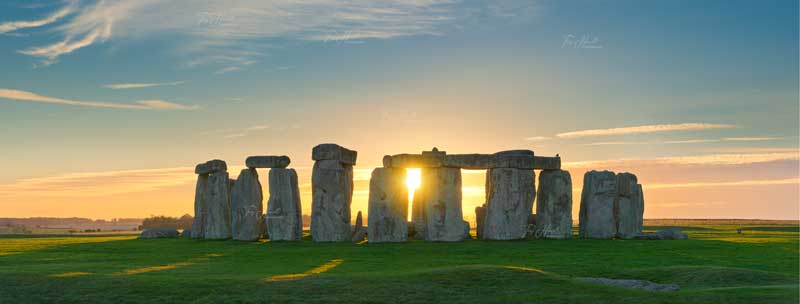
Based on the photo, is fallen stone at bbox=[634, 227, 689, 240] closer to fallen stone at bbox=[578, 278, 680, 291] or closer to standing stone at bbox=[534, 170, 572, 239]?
standing stone at bbox=[534, 170, 572, 239]

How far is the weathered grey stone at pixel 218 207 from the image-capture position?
123 feet

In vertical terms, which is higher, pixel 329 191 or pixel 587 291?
pixel 329 191

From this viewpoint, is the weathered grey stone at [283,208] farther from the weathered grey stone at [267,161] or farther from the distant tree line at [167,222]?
the distant tree line at [167,222]

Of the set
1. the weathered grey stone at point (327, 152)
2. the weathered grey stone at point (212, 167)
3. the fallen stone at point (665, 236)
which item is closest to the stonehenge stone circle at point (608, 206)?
the fallen stone at point (665, 236)

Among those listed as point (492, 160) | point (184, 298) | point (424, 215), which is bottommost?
point (184, 298)

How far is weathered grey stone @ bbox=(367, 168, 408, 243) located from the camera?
33.5 metres

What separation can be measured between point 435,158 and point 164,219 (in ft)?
123

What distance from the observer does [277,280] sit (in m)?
19.8

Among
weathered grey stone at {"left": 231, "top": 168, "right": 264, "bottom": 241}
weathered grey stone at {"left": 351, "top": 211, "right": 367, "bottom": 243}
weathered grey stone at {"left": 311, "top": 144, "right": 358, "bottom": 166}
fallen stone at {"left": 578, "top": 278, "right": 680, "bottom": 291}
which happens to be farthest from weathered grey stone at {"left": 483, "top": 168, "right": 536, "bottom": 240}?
fallen stone at {"left": 578, "top": 278, "right": 680, "bottom": 291}

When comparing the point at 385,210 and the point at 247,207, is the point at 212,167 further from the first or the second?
the point at 385,210

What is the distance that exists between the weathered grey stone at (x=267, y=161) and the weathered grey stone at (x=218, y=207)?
2.21 metres

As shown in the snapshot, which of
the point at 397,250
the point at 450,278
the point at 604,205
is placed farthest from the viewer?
the point at 604,205

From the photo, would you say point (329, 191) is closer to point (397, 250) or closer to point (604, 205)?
point (397, 250)

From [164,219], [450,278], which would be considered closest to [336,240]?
[450,278]
